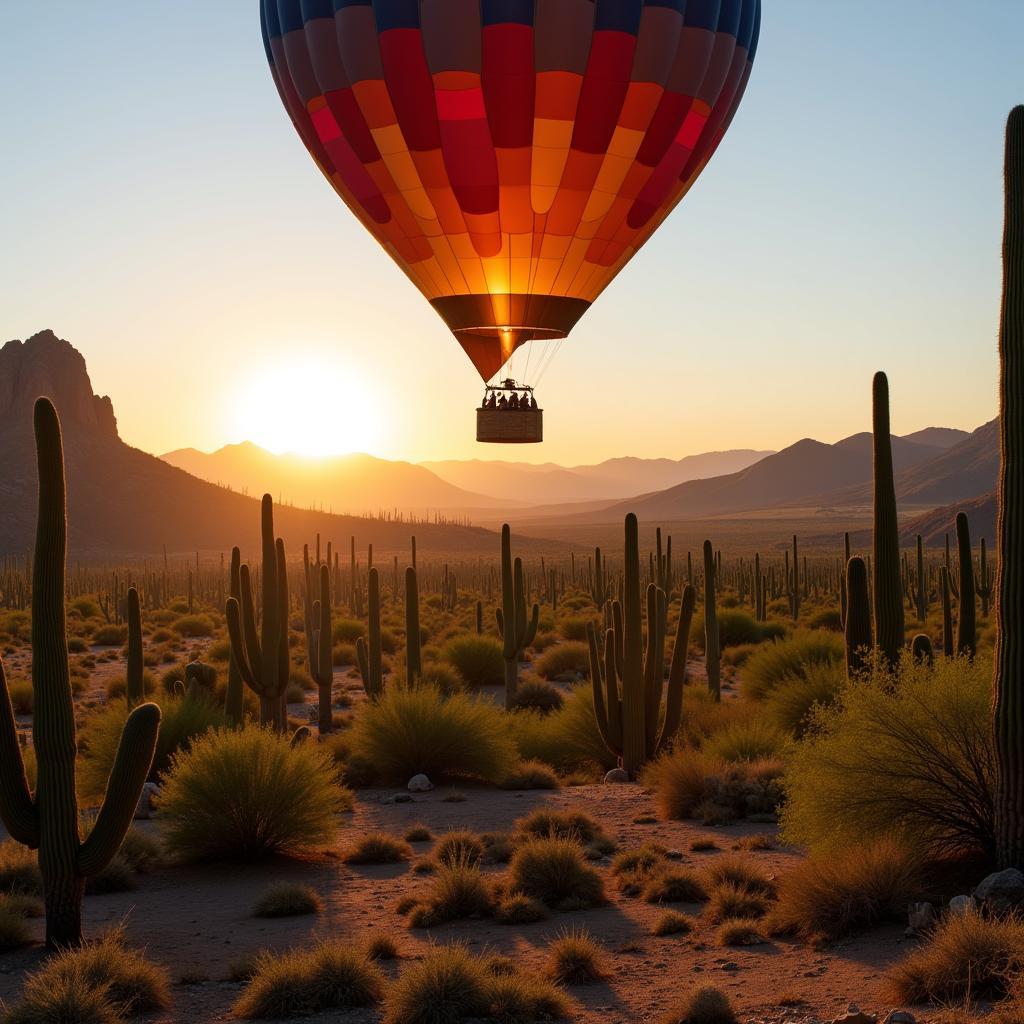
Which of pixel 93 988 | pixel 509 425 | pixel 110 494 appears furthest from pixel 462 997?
pixel 110 494

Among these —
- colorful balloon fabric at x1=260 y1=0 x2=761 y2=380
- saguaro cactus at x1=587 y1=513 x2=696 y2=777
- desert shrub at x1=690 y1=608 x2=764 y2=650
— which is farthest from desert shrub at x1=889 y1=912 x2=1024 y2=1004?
desert shrub at x1=690 y1=608 x2=764 y2=650

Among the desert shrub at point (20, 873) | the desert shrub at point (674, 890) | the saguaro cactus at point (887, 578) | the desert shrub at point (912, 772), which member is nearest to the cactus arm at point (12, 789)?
the desert shrub at point (20, 873)

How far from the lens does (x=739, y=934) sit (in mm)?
9617

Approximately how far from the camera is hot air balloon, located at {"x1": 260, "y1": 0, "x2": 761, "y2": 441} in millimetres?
17828

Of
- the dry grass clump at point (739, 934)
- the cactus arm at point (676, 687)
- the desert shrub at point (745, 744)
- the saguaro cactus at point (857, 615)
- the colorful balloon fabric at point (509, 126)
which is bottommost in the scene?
the dry grass clump at point (739, 934)

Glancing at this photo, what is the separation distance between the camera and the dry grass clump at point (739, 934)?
9.58m

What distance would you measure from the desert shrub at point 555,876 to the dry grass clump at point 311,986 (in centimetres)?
260

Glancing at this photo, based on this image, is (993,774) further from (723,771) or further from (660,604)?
(660,604)

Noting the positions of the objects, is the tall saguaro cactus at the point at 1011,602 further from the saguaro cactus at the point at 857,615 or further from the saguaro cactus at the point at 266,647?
the saguaro cactus at the point at 266,647

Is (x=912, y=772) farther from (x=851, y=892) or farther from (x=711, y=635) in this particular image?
(x=711, y=635)

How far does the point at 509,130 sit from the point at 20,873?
11521mm

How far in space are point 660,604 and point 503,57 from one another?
753 cm

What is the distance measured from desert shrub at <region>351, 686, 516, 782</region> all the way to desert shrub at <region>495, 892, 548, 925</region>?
20.6 feet

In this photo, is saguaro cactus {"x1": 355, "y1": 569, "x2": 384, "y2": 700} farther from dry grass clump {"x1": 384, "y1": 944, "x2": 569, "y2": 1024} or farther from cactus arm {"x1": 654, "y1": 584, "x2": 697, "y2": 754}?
dry grass clump {"x1": 384, "y1": 944, "x2": 569, "y2": 1024}
